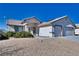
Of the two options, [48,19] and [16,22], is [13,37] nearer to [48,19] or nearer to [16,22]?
[16,22]

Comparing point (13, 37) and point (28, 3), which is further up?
point (28, 3)

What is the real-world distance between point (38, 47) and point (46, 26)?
65 centimetres

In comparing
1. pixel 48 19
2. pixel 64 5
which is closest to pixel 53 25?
pixel 48 19

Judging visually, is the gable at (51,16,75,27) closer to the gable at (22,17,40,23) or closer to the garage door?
the garage door

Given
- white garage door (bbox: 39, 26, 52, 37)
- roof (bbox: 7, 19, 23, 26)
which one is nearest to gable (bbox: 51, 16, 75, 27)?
white garage door (bbox: 39, 26, 52, 37)

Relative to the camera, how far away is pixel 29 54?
6.61m

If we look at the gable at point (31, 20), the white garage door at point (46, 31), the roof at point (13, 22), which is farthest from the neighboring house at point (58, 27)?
the roof at point (13, 22)

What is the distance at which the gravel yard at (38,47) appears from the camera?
21.8 ft

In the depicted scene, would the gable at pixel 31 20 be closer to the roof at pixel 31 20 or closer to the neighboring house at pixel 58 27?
the roof at pixel 31 20

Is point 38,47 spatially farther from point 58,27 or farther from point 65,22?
point 65,22

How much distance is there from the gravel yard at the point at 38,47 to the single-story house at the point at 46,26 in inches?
8.6

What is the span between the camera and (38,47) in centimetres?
684

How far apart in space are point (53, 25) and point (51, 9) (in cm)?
46

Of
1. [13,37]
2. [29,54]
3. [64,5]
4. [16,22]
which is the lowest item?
[29,54]
